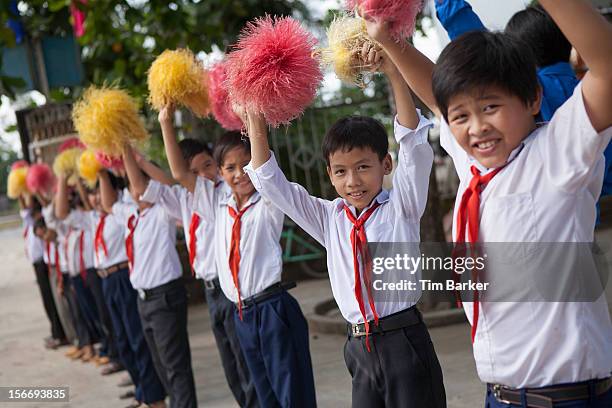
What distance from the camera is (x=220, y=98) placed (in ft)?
11.4

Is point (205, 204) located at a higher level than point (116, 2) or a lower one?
lower

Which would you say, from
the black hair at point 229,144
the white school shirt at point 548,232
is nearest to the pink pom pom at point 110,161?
the black hair at point 229,144

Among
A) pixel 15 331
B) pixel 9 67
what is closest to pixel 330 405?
pixel 9 67

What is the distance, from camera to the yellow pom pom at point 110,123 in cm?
408

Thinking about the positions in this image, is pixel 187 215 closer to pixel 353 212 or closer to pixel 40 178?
pixel 353 212

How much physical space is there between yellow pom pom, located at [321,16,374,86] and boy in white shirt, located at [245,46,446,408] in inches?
7.7

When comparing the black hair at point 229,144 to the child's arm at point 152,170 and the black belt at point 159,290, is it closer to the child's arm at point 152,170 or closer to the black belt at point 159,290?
the child's arm at point 152,170

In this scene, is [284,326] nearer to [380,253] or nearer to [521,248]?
[380,253]

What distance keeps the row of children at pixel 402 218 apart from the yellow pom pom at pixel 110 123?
0.14 meters

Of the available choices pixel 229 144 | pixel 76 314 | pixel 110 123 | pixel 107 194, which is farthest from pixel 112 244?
pixel 229 144

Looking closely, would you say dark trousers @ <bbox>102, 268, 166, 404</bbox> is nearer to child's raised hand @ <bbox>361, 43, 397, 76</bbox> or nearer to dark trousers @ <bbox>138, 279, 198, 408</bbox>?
dark trousers @ <bbox>138, 279, 198, 408</bbox>

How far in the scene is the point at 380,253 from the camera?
8.34 ft

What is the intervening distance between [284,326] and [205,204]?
95 cm

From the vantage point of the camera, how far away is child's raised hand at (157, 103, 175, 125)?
3.66 meters
